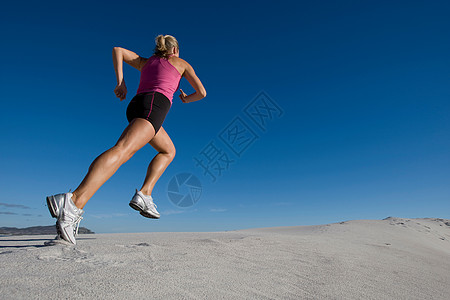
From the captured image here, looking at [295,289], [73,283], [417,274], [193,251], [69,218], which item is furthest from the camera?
[417,274]

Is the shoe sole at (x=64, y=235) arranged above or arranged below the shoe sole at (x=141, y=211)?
below

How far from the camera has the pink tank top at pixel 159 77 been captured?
7.99ft

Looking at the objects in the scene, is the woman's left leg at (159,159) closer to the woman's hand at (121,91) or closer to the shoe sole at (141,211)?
the shoe sole at (141,211)

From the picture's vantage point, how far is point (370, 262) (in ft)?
7.99

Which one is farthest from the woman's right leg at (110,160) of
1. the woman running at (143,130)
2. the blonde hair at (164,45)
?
the blonde hair at (164,45)

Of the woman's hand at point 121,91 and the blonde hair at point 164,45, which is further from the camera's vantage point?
the blonde hair at point 164,45

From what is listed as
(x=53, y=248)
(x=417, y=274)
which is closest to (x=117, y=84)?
(x=53, y=248)

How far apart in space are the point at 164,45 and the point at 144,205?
158 cm

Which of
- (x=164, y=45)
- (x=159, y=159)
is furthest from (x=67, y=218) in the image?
(x=164, y=45)

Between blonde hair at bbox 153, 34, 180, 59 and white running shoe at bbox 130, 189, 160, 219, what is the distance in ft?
4.50

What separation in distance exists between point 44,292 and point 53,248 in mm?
839

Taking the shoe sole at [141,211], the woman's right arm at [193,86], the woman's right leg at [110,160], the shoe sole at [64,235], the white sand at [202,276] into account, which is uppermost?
the woman's right arm at [193,86]

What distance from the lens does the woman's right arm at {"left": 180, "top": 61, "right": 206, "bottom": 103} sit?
276 centimetres

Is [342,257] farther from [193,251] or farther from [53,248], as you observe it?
[53,248]
